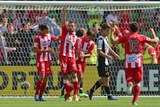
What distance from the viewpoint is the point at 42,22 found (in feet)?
59.4

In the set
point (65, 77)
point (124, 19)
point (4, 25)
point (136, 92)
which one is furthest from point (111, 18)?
point (136, 92)

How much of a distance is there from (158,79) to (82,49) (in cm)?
249

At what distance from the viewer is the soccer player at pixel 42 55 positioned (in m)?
15.8

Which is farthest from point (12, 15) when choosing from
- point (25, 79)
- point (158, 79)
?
point (158, 79)

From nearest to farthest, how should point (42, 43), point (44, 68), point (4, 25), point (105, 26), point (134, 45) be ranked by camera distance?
point (134, 45) → point (44, 68) → point (42, 43) → point (105, 26) → point (4, 25)

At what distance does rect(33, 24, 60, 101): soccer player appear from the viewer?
1582 cm

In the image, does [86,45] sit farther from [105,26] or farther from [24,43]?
[24,43]

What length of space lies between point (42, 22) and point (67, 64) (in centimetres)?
320

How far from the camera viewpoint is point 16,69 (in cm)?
1784

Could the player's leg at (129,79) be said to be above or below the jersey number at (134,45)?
below

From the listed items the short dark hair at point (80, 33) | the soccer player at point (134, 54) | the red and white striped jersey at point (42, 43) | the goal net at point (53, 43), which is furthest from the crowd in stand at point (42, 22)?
the soccer player at point (134, 54)

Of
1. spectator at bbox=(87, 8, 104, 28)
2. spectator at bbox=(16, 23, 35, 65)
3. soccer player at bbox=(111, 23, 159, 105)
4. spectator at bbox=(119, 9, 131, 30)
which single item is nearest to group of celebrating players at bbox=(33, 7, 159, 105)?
soccer player at bbox=(111, 23, 159, 105)

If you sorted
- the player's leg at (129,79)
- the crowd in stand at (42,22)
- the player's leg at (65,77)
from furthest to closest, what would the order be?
the crowd in stand at (42,22) < the player's leg at (65,77) < the player's leg at (129,79)

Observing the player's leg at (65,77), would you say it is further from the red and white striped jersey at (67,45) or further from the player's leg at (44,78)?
the player's leg at (44,78)
